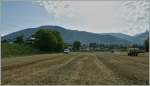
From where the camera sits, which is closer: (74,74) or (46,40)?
(74,74)

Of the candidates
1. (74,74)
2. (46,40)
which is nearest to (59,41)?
(46,40)

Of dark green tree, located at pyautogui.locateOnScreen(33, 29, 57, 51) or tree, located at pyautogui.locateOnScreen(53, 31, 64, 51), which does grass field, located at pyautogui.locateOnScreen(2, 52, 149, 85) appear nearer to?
dark green tree, located at pyautogui.locateOnScreen(33, 29, 57, 51)

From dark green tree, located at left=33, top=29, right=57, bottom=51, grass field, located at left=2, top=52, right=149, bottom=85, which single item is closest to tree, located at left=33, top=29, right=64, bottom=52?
dark green tree, located at left=33, top=29, right=57, bottom=51

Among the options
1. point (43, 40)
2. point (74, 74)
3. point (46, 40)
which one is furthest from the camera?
point (43, 40)

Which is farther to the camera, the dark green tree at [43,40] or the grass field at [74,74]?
the dark green tree at [43,40]

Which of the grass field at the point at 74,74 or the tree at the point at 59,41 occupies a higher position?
the tree at the point at 59,41

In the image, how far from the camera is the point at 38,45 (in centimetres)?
1619

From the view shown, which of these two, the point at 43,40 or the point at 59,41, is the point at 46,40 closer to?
the point at 43,40

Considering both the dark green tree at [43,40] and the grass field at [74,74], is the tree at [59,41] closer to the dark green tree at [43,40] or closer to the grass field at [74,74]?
the dark green tree at [43,40]

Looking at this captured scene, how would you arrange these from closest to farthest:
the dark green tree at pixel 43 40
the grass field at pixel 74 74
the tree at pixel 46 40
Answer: the grass field at pixel 74 74 < the tree at pixel 46 40 < the dark green tree at pixel 43 40

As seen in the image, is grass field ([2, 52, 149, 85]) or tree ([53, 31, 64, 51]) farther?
tree ([53, 31, 64, 51])

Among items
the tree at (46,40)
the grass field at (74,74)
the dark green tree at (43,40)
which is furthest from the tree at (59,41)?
the grass field at (74,74)

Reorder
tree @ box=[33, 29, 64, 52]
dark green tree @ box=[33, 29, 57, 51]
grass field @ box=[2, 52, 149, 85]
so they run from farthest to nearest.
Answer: dark green tree @ box=[33, 29, 57, 51] → tree @ box=[33, 29, 64, 52] → grass field @ box=[2, 52, 149, 85]

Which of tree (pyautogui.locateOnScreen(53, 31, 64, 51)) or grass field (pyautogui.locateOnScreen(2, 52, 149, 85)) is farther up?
tree (pyautogui.locateOnScreen(53, 31, 64, 51))
